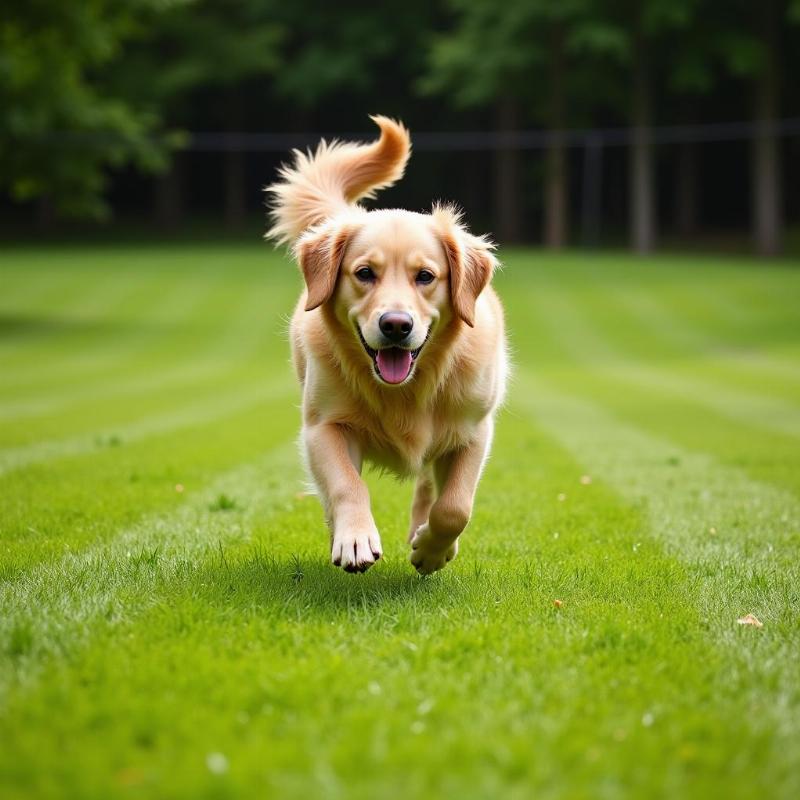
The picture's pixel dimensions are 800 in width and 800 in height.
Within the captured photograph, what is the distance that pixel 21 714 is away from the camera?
3.05 m

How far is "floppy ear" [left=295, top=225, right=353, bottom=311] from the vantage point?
205 inches

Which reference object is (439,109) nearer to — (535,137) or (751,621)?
(535,137)

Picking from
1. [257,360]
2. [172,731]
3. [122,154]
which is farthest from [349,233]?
[122,154]

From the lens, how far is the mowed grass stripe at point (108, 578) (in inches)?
144

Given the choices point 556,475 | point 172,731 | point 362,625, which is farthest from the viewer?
point 556,475

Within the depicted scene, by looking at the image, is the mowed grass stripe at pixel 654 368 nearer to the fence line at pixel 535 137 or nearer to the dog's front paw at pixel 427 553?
the dog's front paw at pixel 427 553

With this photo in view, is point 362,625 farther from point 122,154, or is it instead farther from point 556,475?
point 122,154

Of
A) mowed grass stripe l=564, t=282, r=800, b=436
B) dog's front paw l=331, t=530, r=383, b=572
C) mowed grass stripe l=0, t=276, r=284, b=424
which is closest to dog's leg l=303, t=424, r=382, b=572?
dog's front paw l=331, t=530, r=383, b=572

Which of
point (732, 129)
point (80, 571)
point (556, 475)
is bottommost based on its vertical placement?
point (556, 475)

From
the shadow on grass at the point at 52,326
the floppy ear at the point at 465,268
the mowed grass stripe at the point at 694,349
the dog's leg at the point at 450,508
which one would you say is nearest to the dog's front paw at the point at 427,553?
the dog's leg at the point at 450,508

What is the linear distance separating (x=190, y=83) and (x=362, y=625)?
4909 centimetres

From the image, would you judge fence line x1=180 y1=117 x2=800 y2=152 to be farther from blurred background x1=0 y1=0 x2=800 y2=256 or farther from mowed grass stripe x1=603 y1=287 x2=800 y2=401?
mowed grass stripe x1=603 y1=287 x2=800 y2=401

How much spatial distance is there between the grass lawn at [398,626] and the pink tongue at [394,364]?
97 cm

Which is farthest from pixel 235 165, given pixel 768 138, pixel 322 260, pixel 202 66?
pixel 322 260
